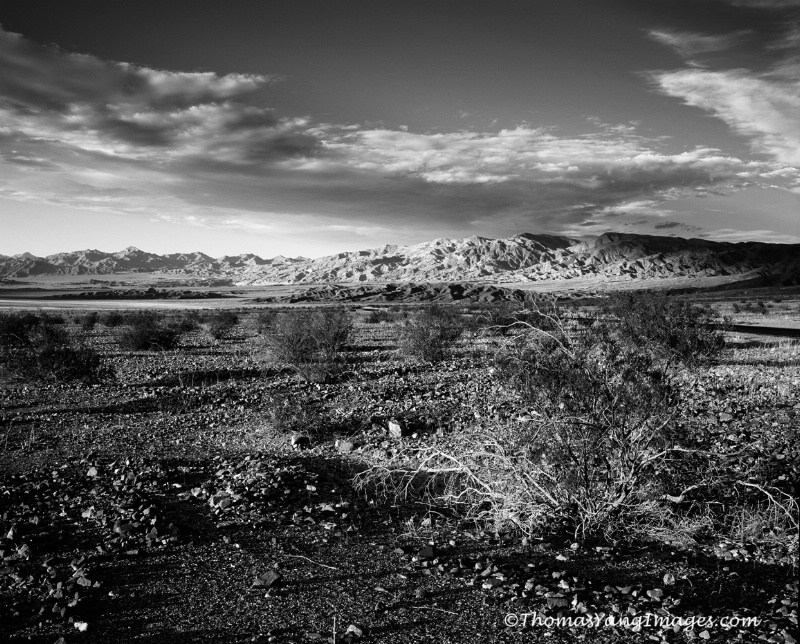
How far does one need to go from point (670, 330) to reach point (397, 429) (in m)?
10.7

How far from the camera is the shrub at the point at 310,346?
55.8 feet

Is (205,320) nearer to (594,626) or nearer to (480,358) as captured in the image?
(480,358)

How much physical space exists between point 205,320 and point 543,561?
127 ft

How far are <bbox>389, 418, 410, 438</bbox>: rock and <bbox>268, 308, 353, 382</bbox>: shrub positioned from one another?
5.65 m

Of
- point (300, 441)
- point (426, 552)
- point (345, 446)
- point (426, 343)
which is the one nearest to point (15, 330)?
point (426, 343)

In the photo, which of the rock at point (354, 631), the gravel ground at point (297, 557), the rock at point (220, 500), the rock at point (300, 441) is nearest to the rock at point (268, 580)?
the gravel ground at point (297, 557)

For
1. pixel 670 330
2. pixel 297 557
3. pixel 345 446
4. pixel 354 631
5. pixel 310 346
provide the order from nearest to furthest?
pixel 354 631, pixel 297 557, pixel 345 446, pixel 670 330, pixel 310 346

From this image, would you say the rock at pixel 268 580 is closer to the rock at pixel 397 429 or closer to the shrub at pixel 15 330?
the rock at pixel 397 429

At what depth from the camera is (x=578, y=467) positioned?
6.34 metres

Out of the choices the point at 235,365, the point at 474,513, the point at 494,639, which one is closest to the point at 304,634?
the point at 494,639

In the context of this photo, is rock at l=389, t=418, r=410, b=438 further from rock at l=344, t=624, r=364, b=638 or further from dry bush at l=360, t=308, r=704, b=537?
rock at l=344, t=624, r=364, b=638

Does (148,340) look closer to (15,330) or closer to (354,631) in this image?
(15,330)

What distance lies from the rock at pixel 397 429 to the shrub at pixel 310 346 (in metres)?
5.65

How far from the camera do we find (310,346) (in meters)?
19.9
